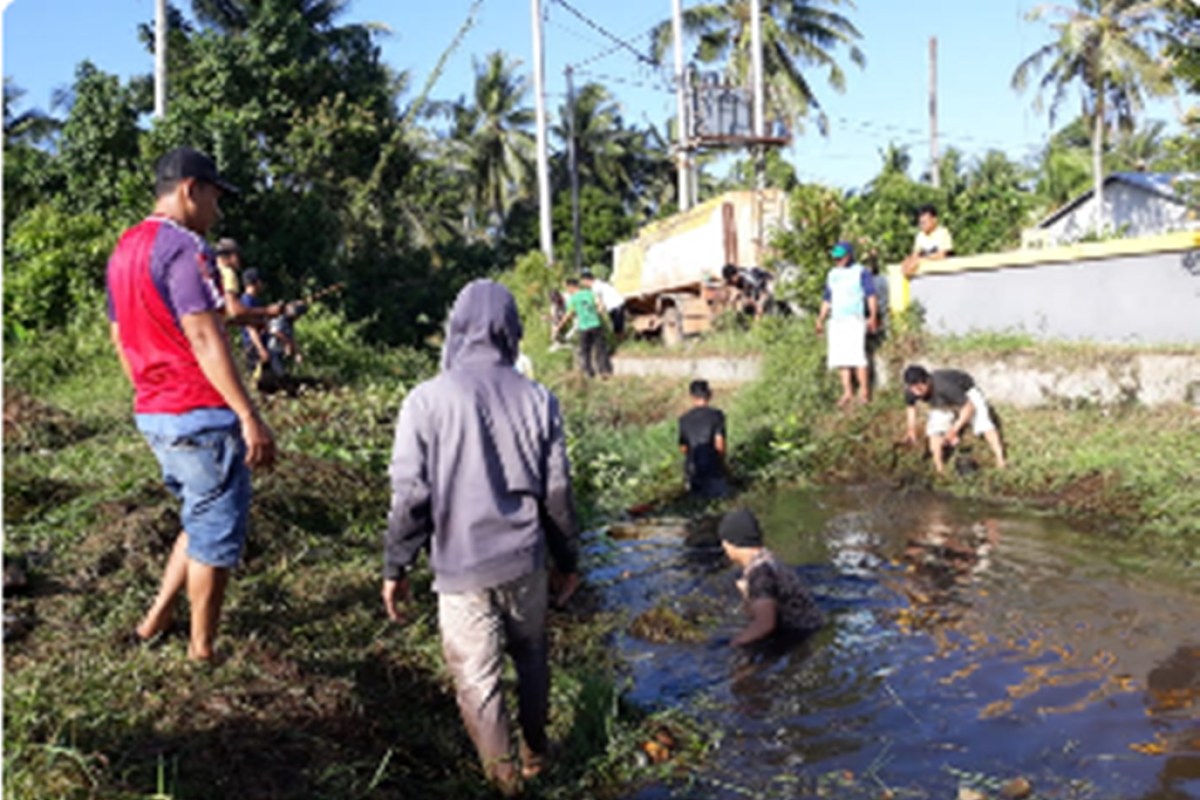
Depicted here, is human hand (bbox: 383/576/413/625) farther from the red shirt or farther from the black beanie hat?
the black beanie hat

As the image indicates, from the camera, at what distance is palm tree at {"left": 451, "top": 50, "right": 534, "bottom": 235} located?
49812mm

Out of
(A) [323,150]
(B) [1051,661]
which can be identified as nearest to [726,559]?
(B) [1051,661]

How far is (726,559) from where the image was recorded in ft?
27.6

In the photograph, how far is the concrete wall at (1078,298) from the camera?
10141 millimetres

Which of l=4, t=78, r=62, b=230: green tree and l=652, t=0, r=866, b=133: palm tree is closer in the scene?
l=4, t=78, r=62, b=230: green tree

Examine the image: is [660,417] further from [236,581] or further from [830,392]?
[236,581]

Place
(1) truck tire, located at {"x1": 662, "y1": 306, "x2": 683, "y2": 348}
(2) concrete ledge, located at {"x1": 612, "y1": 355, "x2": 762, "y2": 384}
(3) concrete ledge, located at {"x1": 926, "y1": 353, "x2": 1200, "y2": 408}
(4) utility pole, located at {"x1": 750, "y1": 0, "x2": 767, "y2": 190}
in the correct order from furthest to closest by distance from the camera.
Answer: (4) utility pole, located at {"x1": 750, "y1": 0, "x2": 767, "y2": 190}, (1) truck tire, located at {"x1": 662, "y1": 306, "x2": 683, "y2": 348}, (2) concrete ledge, located at {"x1": 612, "y1": 355, "x2": 762, "y2": 384}, (3) concrete ledge, located at {"x1": 926, "y1": 353, "x2": 1200, "y2": 408}

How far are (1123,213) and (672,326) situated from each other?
26.9 meters

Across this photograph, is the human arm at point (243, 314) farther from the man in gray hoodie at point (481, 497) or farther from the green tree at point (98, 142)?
the green tree at point (98, 142)

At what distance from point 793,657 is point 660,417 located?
358 inches

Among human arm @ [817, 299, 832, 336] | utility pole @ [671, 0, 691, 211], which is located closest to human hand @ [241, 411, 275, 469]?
human arm @ [817, 299, 832, 336]

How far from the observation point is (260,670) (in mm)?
4371

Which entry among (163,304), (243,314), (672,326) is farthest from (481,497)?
(672,326)

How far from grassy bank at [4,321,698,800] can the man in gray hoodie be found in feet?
1.59
